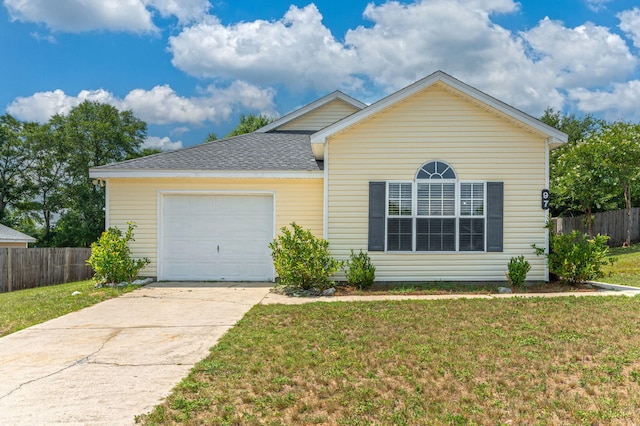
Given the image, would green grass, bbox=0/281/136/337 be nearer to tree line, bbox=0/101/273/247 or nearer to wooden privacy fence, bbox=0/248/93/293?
wooden privacy fence, bbox=0/248/93/293

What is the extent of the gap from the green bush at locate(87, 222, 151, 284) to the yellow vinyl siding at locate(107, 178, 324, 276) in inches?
16.4

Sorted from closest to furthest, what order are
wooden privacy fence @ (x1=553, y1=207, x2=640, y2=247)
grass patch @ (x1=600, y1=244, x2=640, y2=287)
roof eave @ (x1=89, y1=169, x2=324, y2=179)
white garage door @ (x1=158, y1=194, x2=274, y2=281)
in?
roof eave @ (x1=89, y1=169, x2=324, y2=179)
white garage door @ (x1=158, y1=194, x2=274, y2=281)
grass patch @ (x1=600, y1=244, x2=640, y2=287)
wooden privacy fence @ (x1=553, y1=207, x2=640, y2=247)

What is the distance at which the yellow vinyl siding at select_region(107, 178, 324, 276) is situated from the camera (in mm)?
10836

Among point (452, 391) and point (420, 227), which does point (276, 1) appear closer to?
point (420, 227)

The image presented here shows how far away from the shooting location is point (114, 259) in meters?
10.0

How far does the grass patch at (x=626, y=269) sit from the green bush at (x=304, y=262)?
20.3 feet

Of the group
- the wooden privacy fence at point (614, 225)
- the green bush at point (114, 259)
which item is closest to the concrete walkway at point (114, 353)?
the green bush at point (114, 259)

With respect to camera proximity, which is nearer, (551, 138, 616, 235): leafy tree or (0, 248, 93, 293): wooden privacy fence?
(0, 248, 93, 293): wooden privacy fence

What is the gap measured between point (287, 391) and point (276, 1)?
1305cm

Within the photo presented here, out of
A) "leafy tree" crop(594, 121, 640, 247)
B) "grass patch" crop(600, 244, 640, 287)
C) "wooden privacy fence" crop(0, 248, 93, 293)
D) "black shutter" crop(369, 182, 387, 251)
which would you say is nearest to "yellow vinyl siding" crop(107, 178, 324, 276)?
"black shutter" crop(369, 182, 387, 251)

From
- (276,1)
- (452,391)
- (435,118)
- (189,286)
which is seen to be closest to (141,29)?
(276,1)

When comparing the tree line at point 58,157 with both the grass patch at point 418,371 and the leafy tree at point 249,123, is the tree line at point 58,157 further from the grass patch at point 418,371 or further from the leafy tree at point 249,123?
the grass patch at point 418,371

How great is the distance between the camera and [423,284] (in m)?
10.1

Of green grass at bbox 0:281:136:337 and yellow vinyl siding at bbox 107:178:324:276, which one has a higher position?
yellow vinyl siding at bbox 107:178:324:276
